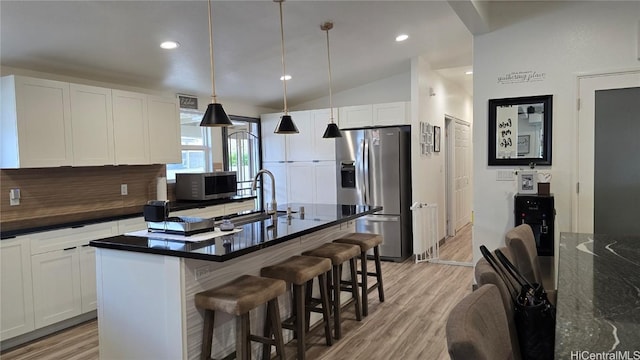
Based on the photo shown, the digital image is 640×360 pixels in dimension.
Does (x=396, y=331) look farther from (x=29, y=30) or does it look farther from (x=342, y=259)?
(x=29, y=30)

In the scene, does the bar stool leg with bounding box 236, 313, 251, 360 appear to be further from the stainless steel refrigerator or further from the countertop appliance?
the stainless steel refrigerator

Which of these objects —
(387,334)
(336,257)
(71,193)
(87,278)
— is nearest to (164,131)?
(71,193)

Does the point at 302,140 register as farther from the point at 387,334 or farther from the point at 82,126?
the point at 387,334

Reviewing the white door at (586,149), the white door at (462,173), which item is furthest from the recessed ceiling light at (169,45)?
the white door at (462,173)

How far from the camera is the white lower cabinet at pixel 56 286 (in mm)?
3340

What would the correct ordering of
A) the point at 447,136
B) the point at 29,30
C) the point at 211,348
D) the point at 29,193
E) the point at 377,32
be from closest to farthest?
the point at 211,348, the point at 29,30, the point at 29,193, the point at 377,32, the point at 447,136

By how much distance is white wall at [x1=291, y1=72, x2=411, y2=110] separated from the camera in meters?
6.18

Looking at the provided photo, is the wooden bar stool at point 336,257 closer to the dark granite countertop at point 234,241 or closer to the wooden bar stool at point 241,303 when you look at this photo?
the dark granite countertop at point 234,241

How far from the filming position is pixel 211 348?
98.6 inches

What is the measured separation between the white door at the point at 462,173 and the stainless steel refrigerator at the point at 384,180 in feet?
7.13

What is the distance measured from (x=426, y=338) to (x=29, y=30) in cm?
377

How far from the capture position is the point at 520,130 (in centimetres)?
402

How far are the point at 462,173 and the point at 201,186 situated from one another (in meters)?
5.05

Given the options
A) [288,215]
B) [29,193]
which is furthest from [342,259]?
[29,193]
